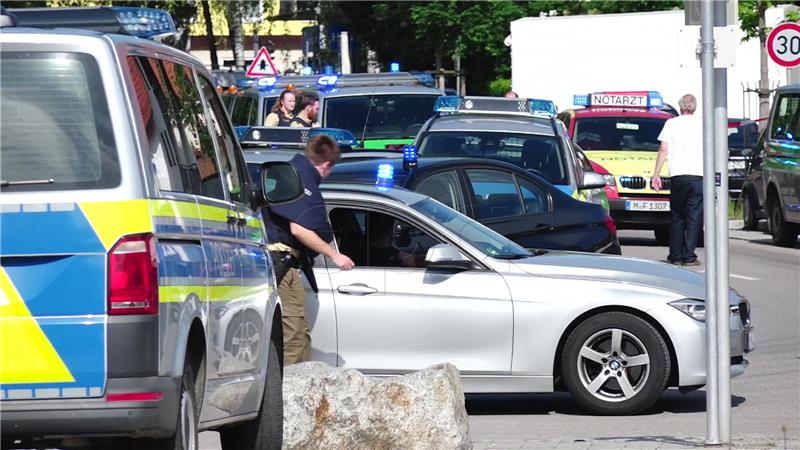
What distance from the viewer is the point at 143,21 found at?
6.37 metres

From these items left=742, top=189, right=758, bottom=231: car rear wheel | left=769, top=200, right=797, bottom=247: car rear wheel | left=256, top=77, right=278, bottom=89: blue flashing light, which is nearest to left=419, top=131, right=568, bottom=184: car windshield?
left=769, top=200, right=797, bottom=247: car rear wheel

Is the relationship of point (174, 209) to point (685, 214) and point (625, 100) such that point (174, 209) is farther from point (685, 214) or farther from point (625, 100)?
point (625, 100)

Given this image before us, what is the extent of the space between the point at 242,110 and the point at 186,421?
63.3 feet

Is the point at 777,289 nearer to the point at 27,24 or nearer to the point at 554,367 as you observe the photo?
the point at 554,367

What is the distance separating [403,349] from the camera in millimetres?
9852

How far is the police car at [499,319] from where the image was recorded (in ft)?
32.2

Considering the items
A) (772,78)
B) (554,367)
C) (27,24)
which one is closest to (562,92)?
(772,78)

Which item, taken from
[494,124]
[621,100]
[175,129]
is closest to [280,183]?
[175,129]

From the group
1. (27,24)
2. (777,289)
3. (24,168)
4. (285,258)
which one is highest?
(27,24)

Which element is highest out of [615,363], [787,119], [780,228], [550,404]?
[787,119]

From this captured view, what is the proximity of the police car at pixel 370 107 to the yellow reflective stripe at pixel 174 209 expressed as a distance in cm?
1459

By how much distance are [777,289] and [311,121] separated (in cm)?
603

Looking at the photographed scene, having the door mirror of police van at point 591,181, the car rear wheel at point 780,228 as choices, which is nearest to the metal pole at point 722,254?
the door mirror of police van at point 591,181

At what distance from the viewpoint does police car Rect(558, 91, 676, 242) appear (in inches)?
853
